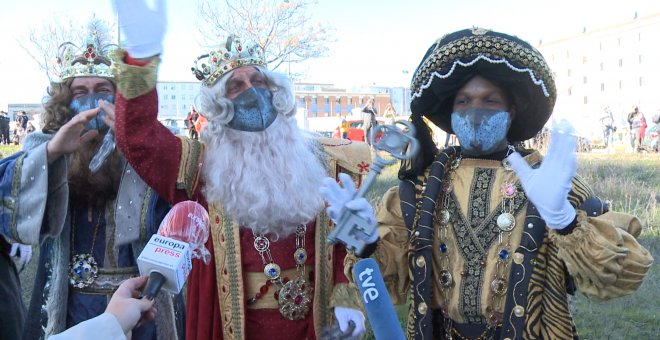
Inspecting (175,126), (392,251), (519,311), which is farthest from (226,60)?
(175,126)

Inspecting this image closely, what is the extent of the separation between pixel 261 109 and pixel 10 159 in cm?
110

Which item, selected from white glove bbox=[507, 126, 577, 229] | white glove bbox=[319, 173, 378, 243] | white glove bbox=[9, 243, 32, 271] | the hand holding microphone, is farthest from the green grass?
white glove bbox=[9, 243, 32, 271]

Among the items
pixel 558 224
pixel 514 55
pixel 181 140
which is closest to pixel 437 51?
pixel 514 55

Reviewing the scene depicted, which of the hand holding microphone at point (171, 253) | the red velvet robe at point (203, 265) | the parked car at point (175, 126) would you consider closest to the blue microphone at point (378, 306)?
the hand holding microphone at point (171, 253)

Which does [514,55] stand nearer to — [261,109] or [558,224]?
[558,224]

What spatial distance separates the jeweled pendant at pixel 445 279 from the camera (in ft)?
7.19

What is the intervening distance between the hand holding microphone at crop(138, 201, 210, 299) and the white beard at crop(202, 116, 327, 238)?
1.03 meters

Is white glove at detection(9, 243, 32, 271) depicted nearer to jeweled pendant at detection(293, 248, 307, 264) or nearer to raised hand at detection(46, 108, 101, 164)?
raised hand at detection(46, 108, 101, 164)

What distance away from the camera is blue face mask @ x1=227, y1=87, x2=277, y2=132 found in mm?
2672

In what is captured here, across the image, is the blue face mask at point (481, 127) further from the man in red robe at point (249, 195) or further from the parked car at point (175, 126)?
the parked car at point (175, 126)

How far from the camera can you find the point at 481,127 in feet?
7.09

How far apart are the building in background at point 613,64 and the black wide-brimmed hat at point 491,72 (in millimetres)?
55250

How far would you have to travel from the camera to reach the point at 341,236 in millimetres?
1692

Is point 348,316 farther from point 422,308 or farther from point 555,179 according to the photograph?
point 555,179
